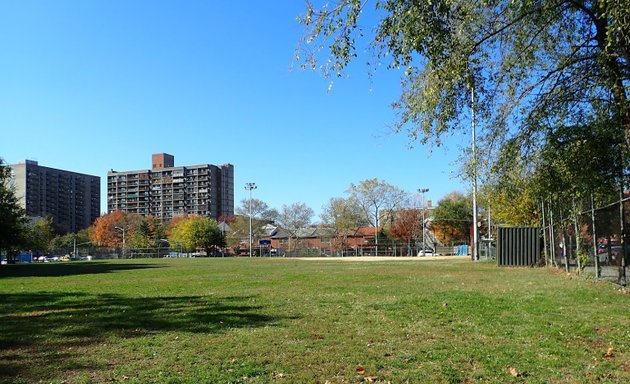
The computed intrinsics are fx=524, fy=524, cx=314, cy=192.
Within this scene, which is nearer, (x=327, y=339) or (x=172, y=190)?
(x=327, y=339)

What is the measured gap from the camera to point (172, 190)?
16775 cm

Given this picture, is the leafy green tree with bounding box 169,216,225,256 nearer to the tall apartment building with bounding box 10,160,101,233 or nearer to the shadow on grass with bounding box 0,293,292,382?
the tall apartment building with bounding box 10,160,101,233

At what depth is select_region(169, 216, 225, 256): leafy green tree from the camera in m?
101

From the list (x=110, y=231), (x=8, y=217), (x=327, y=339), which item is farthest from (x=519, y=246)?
(x=110, y=231)

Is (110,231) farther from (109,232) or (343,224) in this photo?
(343,224)

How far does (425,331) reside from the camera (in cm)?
847

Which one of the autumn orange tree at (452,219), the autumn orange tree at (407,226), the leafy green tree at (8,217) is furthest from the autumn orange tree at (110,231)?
the leafy green tree at (8,217)

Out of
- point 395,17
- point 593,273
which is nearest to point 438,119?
point 395,17

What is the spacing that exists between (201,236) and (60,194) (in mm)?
70327

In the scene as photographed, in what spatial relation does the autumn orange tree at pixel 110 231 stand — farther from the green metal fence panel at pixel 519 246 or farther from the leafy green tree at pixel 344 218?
the green metal fence panel at pixel 519 246

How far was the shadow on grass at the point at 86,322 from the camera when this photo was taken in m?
7.07

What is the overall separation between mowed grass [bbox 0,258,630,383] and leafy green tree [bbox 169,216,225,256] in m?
88.5

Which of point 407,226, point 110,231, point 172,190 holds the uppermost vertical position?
point 172,190

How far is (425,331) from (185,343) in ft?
12.4
